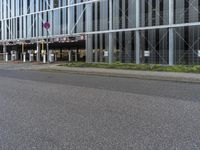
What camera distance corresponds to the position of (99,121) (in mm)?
8289

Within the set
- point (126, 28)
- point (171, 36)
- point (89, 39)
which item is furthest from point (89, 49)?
point (171, 36)

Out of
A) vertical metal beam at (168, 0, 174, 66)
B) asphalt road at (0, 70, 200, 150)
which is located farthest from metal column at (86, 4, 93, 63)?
asphalt road at (0, 70, 200, 150)

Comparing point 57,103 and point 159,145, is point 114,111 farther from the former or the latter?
point 159,145

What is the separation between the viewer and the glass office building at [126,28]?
29578mm

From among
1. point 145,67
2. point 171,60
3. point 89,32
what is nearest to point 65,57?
point 89,32

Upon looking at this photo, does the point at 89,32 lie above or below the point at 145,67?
above

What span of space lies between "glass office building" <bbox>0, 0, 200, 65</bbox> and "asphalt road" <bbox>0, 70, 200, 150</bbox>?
57.7 ft

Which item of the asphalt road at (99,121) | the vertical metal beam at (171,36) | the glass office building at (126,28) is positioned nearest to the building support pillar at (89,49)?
the glass office building at (126,28)

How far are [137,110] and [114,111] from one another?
2.09ft

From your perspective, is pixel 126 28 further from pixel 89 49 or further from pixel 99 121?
pixel 99 121

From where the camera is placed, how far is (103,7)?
3712 centimetres

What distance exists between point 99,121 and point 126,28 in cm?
2657

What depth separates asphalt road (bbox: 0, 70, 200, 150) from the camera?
6418 millimetres

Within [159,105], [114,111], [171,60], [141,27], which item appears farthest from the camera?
[141,27]
